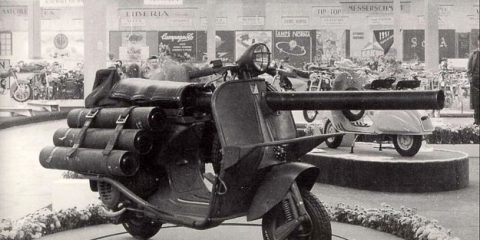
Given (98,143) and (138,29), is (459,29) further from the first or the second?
(98,143)

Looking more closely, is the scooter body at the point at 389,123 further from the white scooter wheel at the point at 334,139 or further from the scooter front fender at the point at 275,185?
the scooter front fender at the point at 275,185

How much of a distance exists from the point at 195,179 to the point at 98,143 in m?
0.39

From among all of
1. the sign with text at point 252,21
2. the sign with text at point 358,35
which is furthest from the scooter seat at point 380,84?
the sign with text at point 252,21

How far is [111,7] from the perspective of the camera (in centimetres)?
274

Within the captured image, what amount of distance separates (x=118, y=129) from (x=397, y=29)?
3.70 feet

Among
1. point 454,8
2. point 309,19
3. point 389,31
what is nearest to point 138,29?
point 309,19

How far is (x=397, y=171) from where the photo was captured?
3.78 metres

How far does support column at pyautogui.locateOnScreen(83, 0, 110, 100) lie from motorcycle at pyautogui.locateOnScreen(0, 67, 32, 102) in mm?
266

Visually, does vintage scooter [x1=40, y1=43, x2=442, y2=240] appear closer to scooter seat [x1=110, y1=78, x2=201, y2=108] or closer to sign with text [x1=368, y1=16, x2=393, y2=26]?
scooter seat [x1=110, y1=78, x2=201, y2=108]

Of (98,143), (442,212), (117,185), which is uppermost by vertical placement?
(98,143)

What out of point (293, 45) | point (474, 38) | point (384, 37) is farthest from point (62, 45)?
point (474, 38)

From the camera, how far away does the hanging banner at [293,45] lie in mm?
2600

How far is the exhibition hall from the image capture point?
2.21m

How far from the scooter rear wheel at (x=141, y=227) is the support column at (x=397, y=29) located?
1.18 m
